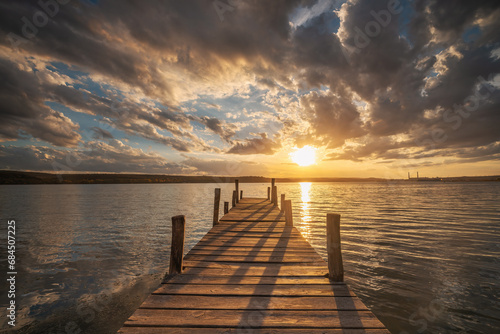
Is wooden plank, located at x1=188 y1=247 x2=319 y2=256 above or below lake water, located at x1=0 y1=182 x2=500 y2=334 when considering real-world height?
above

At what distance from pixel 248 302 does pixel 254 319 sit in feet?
1.45

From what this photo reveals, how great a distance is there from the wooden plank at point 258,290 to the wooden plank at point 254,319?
0.51 metres

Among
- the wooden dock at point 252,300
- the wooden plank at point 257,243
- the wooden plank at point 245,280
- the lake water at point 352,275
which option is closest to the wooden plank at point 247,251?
the wooden dock at point 252,300

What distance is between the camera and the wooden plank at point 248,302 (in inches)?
130

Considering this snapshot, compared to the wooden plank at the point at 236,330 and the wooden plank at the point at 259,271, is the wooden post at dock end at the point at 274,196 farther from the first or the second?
the wooden plank at the point at 236,330

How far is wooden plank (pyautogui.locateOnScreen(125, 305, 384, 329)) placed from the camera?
9.50 feet

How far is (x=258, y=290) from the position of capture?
12.7 ft

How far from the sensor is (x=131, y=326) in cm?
282

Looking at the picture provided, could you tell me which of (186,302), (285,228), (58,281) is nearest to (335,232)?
(186,302)

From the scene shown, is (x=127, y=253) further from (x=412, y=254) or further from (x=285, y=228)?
(x=412, y=254)

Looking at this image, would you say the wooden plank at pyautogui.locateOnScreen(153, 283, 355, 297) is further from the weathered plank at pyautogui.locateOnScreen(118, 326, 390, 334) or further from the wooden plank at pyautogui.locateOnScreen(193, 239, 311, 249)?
the wooden plank at pyautogui.locateOnScreen(193, 239, 311, 249)

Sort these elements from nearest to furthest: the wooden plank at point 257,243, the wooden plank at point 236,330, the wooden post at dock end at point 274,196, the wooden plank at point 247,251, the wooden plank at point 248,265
Answer: the wooden plank at point 236,330 < the wooden plank at point 248,265 < the wooden plank at point 247,251 < the wooden plank at point 257,243 < the wooden post at dock end at point 274,196

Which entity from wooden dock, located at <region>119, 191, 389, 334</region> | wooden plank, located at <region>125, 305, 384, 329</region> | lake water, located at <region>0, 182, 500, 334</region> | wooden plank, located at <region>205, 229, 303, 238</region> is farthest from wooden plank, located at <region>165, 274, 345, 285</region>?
wooden plank, located at <region>205, 229, 303, 238</region>

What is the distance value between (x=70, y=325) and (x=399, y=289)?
9.13 meters
